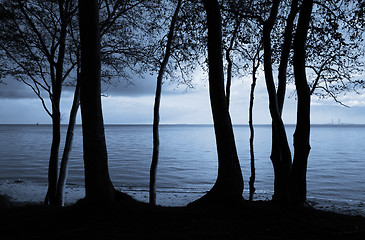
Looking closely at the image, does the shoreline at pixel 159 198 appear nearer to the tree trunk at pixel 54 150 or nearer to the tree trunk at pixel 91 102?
the tree trunk at pixel 54 150

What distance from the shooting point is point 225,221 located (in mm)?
6645

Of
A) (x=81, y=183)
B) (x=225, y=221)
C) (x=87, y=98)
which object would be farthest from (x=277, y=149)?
(x=81, y=183)

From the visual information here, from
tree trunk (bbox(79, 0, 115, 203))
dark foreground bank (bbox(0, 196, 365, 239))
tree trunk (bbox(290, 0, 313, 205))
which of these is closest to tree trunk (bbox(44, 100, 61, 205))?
dark foreground bank (bbox(0, 196, 365, 239))

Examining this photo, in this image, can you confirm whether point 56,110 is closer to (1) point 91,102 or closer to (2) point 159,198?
(1) point 91,102

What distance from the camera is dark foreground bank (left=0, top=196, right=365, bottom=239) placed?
5840mm

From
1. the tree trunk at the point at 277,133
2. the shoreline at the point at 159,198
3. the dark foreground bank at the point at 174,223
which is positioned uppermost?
the tree trunk at the point at 277,133

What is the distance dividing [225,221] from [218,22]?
17.1 ft

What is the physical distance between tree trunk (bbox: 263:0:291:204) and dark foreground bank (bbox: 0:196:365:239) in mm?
1525

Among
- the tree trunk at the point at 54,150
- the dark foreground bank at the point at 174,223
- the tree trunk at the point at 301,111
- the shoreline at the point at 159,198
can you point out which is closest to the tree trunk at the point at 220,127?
the dark foreground bank at the point at 174,223

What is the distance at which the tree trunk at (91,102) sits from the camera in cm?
714

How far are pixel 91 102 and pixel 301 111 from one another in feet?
20.7

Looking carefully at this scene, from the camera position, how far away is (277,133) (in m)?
9.33

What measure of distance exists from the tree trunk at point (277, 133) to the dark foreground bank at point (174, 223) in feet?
5.00

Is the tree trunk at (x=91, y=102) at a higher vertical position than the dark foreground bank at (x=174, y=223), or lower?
higher
